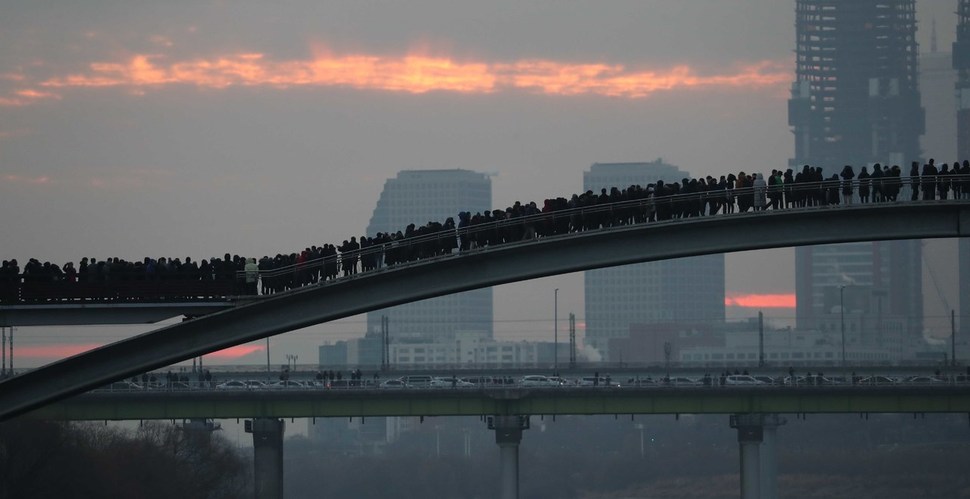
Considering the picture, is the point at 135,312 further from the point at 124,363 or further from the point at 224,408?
the point at 224,408

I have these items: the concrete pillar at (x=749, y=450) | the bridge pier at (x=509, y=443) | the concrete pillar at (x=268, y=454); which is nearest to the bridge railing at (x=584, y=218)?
the concrete pillar at (x=268, y=454)

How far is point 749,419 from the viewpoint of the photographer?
125m

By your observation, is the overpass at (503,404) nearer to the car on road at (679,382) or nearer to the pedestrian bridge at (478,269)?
the car on road at (679,382)

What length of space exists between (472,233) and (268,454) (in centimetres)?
6470

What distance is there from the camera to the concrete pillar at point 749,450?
125062 mm

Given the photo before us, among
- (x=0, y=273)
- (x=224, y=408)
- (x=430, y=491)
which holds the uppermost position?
(x=0, y=273)

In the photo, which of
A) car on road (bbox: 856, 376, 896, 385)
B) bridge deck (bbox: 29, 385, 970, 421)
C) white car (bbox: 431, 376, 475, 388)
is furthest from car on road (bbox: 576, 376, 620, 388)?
car on road (bbox: 856, 376, 896, 385)

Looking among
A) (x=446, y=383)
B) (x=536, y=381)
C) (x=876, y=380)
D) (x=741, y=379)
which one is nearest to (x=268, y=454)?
(x=446, y=383)

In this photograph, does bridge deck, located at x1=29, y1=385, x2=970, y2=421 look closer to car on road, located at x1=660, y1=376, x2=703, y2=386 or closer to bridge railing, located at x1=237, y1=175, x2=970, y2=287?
car on road, located at x1=660, y1=376, x2=703, y2=386

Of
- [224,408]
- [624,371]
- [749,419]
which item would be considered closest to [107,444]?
[224,408]

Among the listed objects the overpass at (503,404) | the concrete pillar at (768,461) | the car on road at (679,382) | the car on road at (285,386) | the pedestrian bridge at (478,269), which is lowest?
the concrete pillar at (768,461)

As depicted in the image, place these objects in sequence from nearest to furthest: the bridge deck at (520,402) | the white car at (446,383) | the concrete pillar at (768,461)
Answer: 1. the bridge deck at (520,402)
2. the white car at (446,383)
3. the concrete pillar at (768,461)

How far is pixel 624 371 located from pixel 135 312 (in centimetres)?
10033

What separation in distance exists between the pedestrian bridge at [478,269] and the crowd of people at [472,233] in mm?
631
